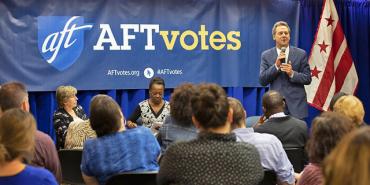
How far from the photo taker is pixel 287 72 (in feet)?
18.1

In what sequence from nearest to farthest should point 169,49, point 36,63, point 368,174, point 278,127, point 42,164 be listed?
point 368,174 → point 42,164 → point 278,127 → point 36,63 → point 169,49

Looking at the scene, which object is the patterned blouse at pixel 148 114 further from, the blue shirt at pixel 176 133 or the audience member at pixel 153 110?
the blue shirt at pixel 176 133

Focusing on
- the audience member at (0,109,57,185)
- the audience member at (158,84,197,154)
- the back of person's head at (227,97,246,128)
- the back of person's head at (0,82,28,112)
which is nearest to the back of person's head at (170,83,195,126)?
the audience member at (158,84,197,154)

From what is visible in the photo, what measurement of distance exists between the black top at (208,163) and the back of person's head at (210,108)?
0.19 ft

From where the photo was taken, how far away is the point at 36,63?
649 cm

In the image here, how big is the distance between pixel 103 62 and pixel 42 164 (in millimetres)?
3757

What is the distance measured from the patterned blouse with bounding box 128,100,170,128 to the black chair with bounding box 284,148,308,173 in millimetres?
1880

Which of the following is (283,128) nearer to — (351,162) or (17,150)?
(17,150)

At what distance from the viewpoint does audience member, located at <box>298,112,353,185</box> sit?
265 centimetres

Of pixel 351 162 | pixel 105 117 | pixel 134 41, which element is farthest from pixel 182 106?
pixel 134 41

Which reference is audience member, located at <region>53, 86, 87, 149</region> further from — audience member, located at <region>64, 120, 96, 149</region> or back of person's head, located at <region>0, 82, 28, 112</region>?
back of person's head, located at <region>0, 82, 28, 112</region>

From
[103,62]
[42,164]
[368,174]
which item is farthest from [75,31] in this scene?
[368,174]

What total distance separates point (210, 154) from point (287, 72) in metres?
3.11

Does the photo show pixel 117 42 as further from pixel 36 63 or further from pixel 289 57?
pixel 289 57
